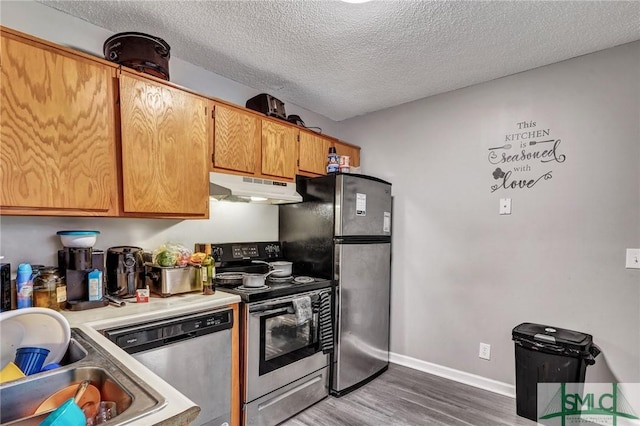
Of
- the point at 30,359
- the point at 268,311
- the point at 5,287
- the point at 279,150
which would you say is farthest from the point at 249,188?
the point at 30,359

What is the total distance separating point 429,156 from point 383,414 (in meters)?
2.08

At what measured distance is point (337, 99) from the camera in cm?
301

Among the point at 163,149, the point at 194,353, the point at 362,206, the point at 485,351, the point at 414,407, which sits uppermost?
the point at 163,149

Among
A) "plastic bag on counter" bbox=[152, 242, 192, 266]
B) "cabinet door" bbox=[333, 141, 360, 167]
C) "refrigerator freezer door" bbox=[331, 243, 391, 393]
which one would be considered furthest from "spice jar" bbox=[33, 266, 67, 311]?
"cabinet door" bbox=[333, 141, 360, 167]

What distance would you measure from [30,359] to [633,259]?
9.88ft

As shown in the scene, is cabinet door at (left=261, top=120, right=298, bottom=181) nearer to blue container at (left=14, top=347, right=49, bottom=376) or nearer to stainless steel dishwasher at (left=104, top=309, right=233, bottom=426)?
stainless steel dishwasher at (left=104, top=309, right=233, bottom=426)

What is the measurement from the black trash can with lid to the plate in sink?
8.07 feet

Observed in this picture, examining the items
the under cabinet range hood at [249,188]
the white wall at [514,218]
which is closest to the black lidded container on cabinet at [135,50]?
the under cabinet range hood at [249,188]

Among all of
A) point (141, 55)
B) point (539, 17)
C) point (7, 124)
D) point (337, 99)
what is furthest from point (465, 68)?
point (7, 124)

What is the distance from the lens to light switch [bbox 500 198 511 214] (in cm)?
251

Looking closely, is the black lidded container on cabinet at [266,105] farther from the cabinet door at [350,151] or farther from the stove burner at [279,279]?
the stove burner at [279,279]

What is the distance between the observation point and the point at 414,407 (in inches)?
91.0

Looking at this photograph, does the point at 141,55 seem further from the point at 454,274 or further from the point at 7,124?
the point at 454,274

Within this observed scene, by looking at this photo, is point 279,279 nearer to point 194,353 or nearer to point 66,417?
point 194,353
